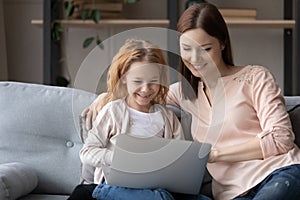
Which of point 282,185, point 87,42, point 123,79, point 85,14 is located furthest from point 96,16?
point 282,185

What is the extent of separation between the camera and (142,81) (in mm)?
1630

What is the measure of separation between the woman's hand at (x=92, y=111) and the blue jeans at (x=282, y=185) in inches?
20.9

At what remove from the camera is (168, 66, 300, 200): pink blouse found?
5.41 feet

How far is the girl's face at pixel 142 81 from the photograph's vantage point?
1626mm

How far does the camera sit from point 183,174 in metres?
1.59

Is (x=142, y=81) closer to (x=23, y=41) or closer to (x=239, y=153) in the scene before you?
(x=239, y=153)

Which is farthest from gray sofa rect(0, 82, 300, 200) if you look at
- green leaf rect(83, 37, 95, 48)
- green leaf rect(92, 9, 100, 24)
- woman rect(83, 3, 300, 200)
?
green leaf rect(83, 37, 95, 48)

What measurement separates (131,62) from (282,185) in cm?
53

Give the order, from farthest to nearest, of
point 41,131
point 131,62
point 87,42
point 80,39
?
point 80,39 → point 87,42 → point 41,131 → point 131,62

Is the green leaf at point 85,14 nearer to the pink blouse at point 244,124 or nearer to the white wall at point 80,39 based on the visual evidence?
the white wall at point 80,39

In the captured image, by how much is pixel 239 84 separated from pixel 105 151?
1.46 ft

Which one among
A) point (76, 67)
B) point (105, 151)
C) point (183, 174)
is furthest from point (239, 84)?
point (76, 67)

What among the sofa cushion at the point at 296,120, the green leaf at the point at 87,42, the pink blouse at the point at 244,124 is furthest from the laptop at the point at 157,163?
the green leaf at the point at 87,42

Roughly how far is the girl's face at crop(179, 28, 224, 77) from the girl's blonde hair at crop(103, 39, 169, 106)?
0.07m
